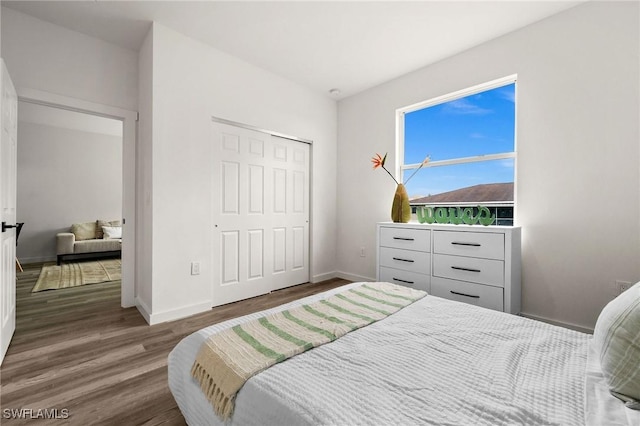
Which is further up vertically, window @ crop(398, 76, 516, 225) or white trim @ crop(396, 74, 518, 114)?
white trim @ crop(396, 74, 518, 114)

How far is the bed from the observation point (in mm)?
746

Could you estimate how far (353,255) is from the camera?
404 centimetres

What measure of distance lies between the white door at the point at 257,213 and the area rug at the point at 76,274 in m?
2.14

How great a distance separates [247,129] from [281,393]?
2.94m

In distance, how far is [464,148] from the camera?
3.07m

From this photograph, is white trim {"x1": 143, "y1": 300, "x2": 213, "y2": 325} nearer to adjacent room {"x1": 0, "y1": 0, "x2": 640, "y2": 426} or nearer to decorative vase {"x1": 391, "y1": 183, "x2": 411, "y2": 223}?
adjacent room {"x1": 0, "y1": 0, "x2": 640, "y2": 426}

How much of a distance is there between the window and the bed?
1.91 m

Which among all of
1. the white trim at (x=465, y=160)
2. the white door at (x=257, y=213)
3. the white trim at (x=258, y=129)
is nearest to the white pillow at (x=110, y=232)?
the white door at (x=257, y=213)

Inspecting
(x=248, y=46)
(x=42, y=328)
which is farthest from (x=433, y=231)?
(x=42, y=328)

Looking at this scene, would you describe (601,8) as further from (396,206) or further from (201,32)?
(201,32)

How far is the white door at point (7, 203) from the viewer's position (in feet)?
6.11

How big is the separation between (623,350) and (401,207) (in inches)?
96.7

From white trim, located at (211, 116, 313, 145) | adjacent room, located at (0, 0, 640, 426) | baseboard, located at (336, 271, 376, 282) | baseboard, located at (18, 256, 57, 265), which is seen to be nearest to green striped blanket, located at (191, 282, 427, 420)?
adjacent room, located at (0, 0, 640, 426)

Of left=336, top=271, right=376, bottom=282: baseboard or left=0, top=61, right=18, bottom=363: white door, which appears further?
left=336, top=271, right=376, bottom=282: baseboard
